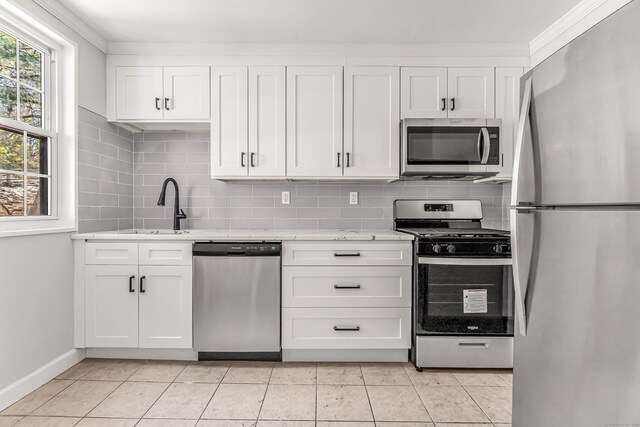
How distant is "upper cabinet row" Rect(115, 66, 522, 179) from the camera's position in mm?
2859

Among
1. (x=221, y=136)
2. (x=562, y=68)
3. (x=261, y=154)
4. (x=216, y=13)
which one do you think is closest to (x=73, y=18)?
(x=216, y=13)

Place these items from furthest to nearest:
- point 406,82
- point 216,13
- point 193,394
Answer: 1. point 406,82
2. point 216,13
3. point 193,394

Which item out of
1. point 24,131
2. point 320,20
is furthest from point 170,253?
point 320,20

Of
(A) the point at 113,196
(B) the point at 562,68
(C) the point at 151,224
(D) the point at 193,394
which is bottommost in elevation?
(D) the point at 193,394

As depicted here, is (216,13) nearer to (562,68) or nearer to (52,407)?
(562,68)

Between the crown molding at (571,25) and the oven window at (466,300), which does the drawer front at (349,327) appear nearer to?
the oven window at (466,300)

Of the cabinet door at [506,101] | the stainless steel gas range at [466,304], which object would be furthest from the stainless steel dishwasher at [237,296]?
the cabinet door at [506,101]

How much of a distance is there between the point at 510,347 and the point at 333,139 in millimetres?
1926

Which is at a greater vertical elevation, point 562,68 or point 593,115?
point 562,68

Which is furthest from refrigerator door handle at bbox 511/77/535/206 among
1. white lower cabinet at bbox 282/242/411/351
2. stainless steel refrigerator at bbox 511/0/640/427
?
white lower cabinet at bbox 282/242/411/351

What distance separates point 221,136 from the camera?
288 cm

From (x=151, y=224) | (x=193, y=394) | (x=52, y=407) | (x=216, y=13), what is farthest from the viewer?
(x=151, y=224)

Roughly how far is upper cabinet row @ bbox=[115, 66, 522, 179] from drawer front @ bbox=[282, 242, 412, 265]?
24.4 inches

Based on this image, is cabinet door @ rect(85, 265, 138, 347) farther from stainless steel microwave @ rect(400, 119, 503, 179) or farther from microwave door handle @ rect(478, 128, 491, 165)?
microwave door handle @ rect(478, 128, 491, 165)
